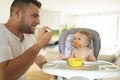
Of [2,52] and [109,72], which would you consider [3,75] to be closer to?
[2,52]

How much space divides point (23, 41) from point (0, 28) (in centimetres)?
24

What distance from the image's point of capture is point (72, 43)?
187cm

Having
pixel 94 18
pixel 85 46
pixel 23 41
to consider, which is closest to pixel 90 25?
pixel 94 18

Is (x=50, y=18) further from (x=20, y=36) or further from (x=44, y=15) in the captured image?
(x=20, y=36)

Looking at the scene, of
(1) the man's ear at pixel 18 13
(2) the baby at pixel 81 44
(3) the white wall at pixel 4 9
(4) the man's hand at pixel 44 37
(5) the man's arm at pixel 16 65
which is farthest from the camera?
(3) the white wall at pixel 4 9

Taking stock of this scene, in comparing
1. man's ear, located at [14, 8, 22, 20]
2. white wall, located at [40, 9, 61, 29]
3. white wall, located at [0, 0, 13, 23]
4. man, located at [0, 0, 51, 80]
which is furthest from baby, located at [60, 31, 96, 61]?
white wall, located at [40, 9, 61, 29]

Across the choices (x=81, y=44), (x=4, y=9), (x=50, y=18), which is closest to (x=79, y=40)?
(x=81, y=44)

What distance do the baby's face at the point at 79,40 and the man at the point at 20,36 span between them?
2.05ft

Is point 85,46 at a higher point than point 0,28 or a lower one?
lower

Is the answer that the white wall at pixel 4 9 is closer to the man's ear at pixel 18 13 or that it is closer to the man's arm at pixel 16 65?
the man's ear at pixel 18 13

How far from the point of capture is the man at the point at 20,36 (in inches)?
43.1

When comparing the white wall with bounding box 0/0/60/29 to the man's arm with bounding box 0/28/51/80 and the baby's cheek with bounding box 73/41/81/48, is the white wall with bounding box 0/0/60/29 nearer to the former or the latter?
the baby's cheek with bounding box 73/41/81/48

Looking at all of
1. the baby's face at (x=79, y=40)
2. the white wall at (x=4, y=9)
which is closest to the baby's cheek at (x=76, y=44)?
the baby's face at (x=79, y=40)

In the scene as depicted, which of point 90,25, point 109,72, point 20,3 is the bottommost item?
point 90,25
